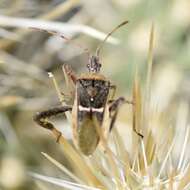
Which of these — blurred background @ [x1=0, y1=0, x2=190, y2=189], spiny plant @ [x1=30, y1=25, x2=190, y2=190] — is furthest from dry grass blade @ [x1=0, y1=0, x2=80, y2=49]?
spiny plant @ [x1=30, y1=25, x2=190, y2=190]

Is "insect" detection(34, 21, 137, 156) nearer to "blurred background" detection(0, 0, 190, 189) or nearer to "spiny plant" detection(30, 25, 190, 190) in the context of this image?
"spiny plant" detection(30, 25, 190, 190)

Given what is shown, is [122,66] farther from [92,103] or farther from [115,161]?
[115,161]

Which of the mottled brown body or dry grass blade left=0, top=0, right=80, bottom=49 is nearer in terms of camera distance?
the mottled brown body

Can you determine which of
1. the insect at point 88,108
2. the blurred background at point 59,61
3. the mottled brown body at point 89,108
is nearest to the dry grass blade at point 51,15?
the blurred background at point 59,61

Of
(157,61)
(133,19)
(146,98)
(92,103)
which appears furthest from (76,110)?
(157,61)

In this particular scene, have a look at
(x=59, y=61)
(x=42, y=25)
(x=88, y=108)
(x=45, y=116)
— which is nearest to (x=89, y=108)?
(x=88, y=108)

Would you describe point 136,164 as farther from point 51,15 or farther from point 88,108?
point 51,15
